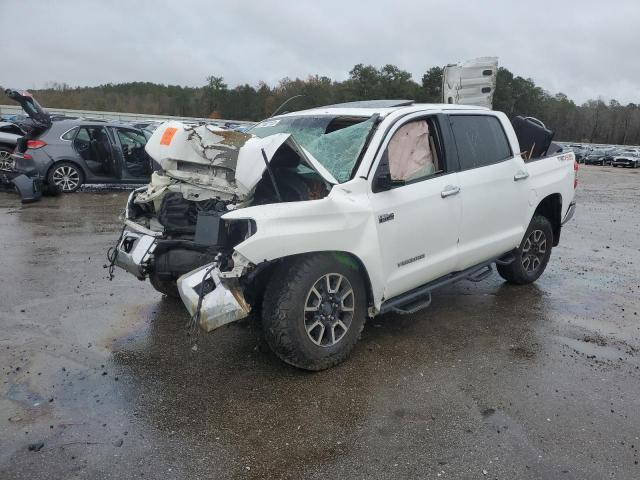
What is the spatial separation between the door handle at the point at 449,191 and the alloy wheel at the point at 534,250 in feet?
5.43

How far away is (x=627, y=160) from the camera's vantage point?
41.2 m

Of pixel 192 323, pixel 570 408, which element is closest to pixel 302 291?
pixel 192 323

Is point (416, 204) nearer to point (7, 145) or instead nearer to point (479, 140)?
point (479, 140)

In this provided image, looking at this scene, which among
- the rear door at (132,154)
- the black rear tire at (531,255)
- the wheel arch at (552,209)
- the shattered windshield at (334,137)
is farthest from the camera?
the rear door at (132,154)

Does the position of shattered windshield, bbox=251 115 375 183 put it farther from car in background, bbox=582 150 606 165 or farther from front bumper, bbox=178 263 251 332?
car in background, bbox=582 150 606 165

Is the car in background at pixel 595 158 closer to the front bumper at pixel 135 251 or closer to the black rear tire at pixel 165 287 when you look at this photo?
the black rear tire at pixel 165 287

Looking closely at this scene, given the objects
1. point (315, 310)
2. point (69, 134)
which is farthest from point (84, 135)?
point (315, 310)

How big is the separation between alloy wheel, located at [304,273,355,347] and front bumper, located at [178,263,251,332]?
0.46 meters

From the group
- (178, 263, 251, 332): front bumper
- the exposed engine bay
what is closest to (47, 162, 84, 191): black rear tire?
the exposed engine bay

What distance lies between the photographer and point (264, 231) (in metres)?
3.37

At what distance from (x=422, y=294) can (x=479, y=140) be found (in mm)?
1607

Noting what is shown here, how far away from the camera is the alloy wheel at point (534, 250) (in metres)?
5.78

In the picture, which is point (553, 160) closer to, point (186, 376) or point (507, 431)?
point (507, 431)

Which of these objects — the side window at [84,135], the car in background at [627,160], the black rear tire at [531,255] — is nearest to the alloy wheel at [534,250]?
the black rear tire at [531,255]
